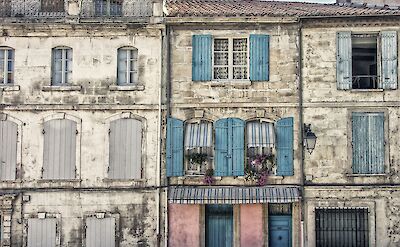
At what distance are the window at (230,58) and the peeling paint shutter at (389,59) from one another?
13.8ft

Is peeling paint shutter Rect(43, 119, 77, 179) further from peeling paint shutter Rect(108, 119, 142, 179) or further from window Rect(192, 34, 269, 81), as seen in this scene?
window Rect(192, 34, 269, 81)

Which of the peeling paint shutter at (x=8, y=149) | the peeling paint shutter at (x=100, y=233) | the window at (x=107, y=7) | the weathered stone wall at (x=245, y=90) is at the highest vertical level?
the window at (x=107, y=7)

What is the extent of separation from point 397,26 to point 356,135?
4.24m

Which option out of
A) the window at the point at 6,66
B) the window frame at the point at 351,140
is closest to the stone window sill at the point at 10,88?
the window at the point at 6,66

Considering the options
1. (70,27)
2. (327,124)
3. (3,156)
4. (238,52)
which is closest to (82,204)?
(3,156)

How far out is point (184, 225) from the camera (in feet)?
70.4

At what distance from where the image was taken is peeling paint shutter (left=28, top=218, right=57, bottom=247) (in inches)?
840

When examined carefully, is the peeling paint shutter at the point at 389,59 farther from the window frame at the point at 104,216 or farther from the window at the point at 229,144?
the window frame at the point at 104,216

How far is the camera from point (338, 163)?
21.3m

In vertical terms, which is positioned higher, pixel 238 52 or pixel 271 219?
pixel 238 52

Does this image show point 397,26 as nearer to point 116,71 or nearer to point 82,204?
point 116,71

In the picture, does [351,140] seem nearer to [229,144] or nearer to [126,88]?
[229,144]

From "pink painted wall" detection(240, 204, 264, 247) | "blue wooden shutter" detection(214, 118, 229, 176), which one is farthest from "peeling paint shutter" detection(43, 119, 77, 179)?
"pink painted wall" detection(240, 204, 264, 247)

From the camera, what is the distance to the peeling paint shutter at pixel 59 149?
21.6m
